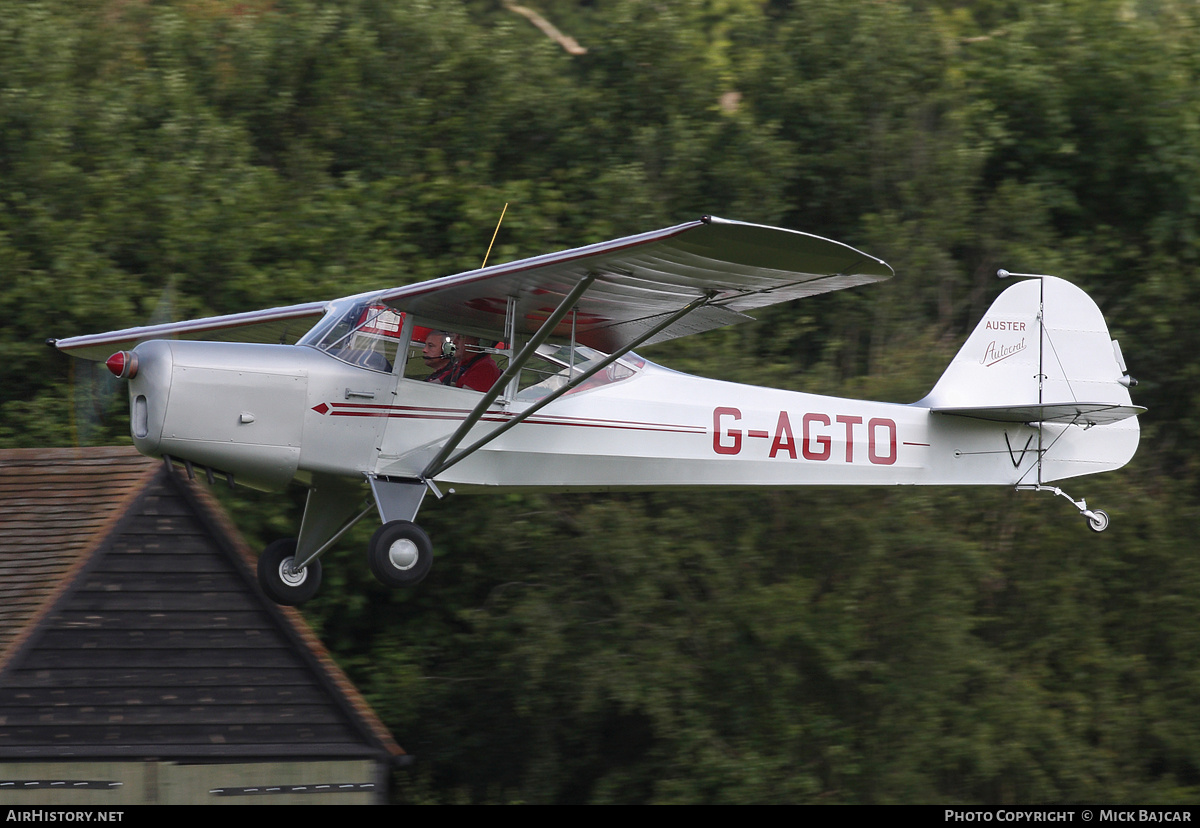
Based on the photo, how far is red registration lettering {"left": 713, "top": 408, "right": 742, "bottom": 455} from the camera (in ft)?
34.0

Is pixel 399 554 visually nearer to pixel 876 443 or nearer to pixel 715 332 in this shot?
pixel 876 443

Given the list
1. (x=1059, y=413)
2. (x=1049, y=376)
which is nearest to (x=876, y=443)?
(x=1059, y=413)

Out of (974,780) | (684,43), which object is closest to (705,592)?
(974,780)

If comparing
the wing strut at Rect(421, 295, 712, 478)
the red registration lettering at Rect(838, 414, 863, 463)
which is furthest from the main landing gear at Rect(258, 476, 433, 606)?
the red registration lettering at Rect(838, 414, 863, 463)

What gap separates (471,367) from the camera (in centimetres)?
972

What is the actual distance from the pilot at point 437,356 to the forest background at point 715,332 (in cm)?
320

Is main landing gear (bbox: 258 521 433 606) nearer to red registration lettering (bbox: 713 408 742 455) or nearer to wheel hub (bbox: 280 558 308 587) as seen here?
wheel hub (bbox: 280 558 308 587)

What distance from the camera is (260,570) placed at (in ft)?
32.7

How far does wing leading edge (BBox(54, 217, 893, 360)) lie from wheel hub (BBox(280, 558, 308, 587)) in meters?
1.94

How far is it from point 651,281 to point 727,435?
1.93 m

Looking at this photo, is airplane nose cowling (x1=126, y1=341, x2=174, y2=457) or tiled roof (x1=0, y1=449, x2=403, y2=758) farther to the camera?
tiled roof (x1=0, y1=449, x2=403, y2=758)

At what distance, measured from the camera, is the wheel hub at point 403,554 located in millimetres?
9117

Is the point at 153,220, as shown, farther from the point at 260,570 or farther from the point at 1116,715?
the point at 1116,715
